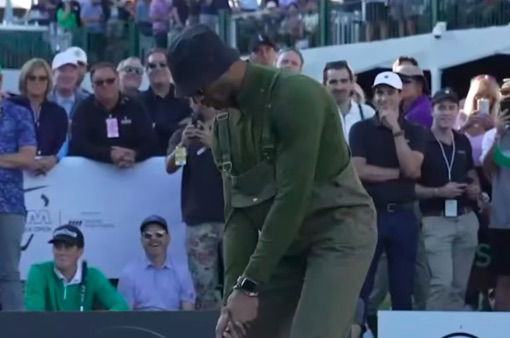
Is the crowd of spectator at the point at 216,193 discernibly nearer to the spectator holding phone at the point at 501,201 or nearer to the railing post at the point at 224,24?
the spectator holding phone at the point at 501,201

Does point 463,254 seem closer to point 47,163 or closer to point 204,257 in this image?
point 204,257

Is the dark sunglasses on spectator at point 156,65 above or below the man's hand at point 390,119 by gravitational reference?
above

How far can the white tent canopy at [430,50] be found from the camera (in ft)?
68.6

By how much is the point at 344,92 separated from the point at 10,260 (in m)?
2.68

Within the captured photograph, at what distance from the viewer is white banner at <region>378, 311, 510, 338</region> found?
988 centimetres

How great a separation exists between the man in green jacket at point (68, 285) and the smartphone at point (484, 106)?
3.30m

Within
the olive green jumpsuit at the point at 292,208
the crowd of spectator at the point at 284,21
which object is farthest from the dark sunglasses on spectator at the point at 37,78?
the crowd of spectator at the point at 284,21

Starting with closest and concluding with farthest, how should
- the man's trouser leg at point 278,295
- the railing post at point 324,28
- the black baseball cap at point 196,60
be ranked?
the black baseball cap at point 196,60 < the man's trouser leg at point 278,295 < the railing post at point 324,28

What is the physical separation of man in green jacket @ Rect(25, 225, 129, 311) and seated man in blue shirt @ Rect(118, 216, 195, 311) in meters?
0.30

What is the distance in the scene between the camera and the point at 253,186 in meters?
6.67

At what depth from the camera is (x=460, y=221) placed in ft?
37.4

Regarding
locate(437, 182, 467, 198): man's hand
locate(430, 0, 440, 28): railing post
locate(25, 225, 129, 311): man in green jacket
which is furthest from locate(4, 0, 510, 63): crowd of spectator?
locate(25, 225, 129, 311): man in green jacket

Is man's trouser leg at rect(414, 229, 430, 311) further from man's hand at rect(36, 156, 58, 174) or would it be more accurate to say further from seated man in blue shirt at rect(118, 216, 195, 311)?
man's hand at rect(36, 156, 58, 174)

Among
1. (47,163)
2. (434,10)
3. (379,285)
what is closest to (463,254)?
(379,285)
